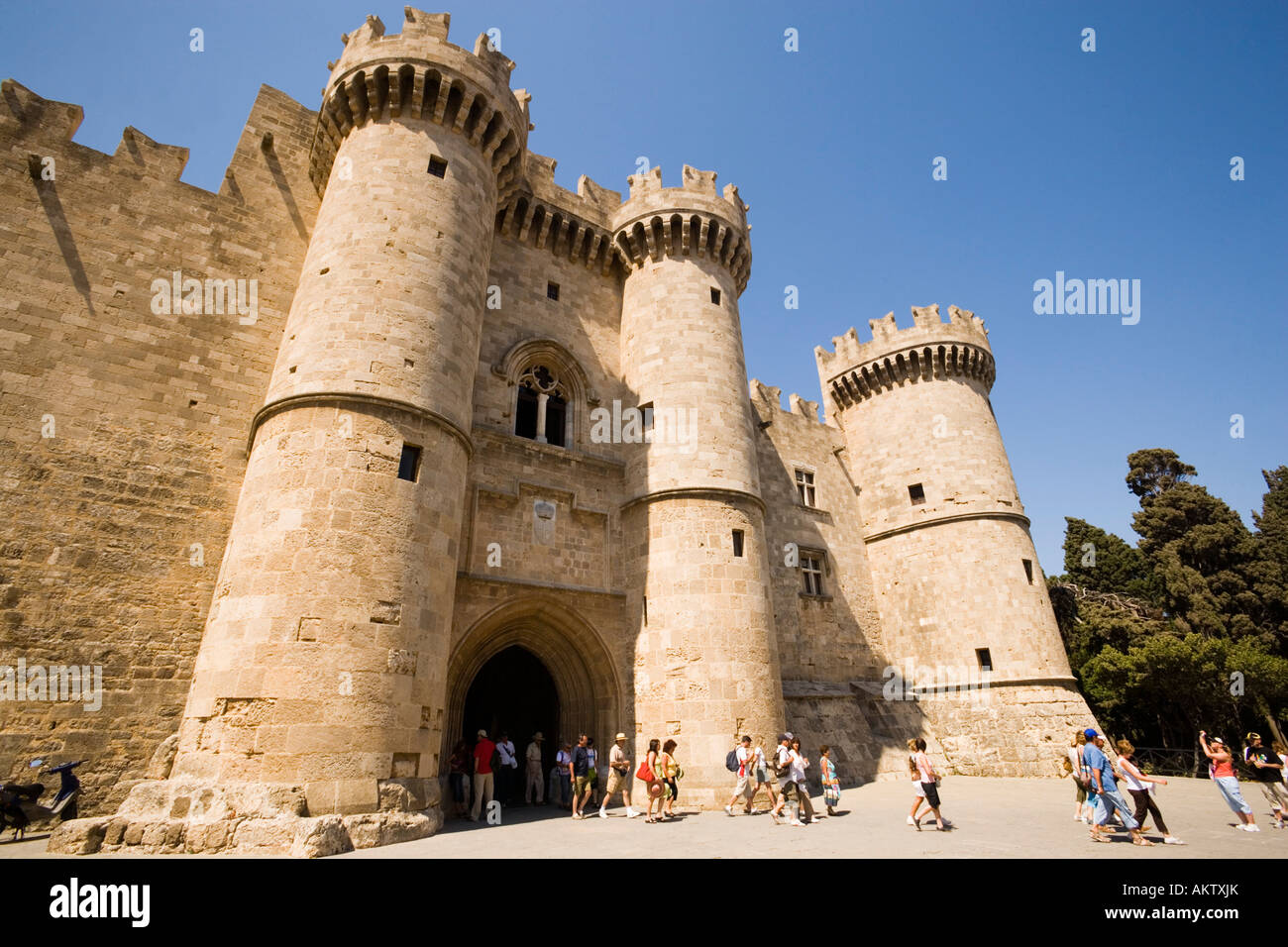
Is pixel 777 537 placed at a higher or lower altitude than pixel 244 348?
lower

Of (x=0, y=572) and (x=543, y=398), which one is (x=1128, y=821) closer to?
(x=543, y=398)

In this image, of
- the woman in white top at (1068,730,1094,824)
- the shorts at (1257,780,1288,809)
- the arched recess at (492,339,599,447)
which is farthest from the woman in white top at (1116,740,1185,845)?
the arched recess at (492,339,599,447)

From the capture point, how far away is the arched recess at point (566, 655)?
1174cm

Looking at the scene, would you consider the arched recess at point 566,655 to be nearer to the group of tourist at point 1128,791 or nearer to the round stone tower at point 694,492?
the round stone tower at point 694,492

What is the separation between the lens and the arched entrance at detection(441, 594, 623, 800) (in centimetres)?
1130

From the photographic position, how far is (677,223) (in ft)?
53.1

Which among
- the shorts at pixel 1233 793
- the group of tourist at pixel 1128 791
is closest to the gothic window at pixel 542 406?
the group of tourist at pixel 1128 791

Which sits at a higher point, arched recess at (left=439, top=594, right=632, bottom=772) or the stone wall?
the stone wall

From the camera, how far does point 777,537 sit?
722 inches

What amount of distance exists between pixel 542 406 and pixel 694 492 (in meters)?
4.04

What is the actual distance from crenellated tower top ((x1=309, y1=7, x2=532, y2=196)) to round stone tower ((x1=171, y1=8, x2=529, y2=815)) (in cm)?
4

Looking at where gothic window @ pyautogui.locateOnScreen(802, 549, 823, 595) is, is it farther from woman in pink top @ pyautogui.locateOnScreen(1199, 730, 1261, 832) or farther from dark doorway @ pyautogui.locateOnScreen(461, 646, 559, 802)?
woman in pink top @ pyautogui.locateOnScreen(1199, 730, 1261, 832)
